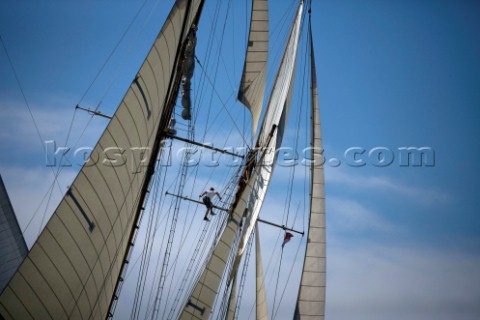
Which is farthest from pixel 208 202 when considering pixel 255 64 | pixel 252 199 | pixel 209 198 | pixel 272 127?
pixel 255 64

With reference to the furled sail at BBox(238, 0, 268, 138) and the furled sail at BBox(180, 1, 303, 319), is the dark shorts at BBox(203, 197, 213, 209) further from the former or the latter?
the furled sail at BBox(238, 0, 268, 138)

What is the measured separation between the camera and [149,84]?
46.7 feet

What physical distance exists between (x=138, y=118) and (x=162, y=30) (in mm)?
2415

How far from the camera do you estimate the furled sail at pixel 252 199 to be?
16.8 m

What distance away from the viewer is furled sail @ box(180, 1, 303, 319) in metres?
16.8

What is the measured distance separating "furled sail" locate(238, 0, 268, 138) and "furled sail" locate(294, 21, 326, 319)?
2364 mm

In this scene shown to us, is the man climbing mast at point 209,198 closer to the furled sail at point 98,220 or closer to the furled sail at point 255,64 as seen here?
the furled sail at point 255,64

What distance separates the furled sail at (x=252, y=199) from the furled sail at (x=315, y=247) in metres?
1.42

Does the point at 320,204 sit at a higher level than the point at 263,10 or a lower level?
lower

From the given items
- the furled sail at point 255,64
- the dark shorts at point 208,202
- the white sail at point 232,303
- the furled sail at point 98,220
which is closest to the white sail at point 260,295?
the white sail at point 232,303

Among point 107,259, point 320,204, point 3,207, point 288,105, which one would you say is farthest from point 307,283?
point 3,207

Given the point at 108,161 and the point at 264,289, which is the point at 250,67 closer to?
the point at 264,289

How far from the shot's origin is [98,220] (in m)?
12.6

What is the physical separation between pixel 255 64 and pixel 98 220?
1222 cm
